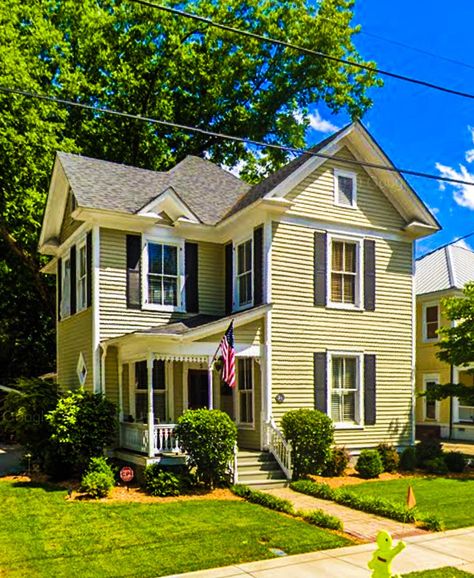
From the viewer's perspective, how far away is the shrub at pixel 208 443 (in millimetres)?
12297

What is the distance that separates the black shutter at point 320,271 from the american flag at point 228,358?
3758 mm

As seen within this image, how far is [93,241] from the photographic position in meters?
15.0

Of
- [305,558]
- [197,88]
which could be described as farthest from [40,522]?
[197,88]

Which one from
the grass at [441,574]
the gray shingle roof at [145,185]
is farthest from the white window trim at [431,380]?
the grass at [441,574]

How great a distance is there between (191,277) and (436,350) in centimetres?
1427

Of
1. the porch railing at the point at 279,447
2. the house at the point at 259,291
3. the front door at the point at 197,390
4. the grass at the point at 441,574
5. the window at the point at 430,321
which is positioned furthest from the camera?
the window at the point at 430,321

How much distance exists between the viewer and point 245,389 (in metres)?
15.7

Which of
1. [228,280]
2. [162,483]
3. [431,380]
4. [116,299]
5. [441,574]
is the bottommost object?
[162,483]

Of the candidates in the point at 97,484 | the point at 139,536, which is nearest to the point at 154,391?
the point at 97,484

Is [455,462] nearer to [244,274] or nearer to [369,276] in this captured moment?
[369,276]

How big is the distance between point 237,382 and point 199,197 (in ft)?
18.8

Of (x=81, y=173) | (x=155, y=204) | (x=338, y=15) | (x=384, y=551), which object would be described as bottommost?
(x=384, y=551)

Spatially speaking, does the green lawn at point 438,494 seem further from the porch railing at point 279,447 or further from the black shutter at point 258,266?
the black shutter at point 258,266

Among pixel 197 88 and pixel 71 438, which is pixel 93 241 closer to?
pixel 71 438
